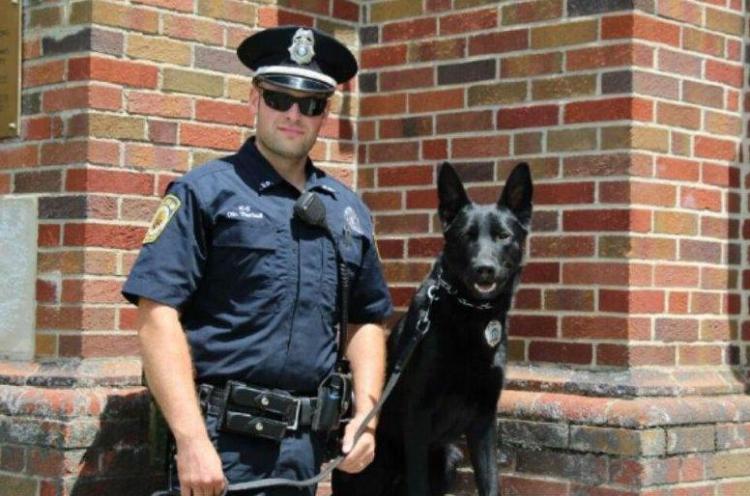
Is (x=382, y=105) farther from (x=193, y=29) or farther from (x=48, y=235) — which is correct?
(x=48, y=235)

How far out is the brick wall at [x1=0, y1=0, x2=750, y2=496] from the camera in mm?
5141

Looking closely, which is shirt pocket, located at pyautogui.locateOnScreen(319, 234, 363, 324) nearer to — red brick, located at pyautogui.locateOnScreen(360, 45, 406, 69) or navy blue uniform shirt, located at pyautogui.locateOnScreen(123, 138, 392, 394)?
navy blue uniform shirt, located at pyautogui.locateOnScreen(123, 138, 392, 394)

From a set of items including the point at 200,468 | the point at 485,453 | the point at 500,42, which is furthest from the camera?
the point at 500,42

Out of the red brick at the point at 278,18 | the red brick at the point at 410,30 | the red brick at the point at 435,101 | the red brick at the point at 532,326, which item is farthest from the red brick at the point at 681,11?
the red brick at the point at 278,18

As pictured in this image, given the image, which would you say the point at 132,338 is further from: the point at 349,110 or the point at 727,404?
the point at 727,404

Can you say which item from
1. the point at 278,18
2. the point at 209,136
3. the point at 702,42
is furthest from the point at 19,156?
the point at 702,42

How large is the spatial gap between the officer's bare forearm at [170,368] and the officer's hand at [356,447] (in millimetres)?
490

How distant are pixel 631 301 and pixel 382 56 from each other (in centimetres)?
167

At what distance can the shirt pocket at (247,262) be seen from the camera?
3.74m

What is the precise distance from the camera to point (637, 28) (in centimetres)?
516

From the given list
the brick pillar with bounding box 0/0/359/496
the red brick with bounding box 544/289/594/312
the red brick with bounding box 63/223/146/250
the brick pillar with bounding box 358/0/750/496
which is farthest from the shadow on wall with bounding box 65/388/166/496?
the red brick with bounding box 544/289/594/312

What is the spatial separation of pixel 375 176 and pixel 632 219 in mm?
1340

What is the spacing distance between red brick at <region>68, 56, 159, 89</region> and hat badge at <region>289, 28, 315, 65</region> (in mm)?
1432

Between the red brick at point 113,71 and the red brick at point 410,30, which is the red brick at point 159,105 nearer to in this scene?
the red brick at point 113,71
